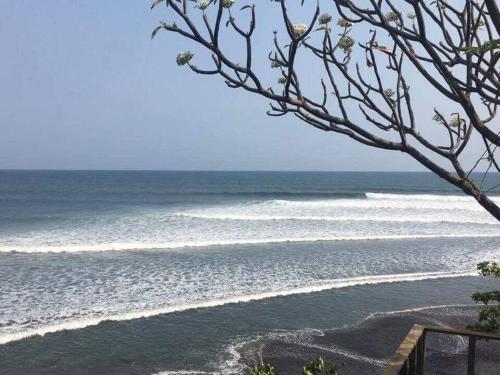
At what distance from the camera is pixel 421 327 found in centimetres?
340

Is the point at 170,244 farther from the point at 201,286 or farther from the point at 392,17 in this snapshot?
the point at 392,17

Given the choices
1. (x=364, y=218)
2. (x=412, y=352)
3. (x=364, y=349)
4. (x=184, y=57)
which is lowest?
(x=364, y=349)

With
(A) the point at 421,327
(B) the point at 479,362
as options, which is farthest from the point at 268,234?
(A) the point at 421,327

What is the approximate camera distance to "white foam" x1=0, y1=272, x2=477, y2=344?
28.7 feet

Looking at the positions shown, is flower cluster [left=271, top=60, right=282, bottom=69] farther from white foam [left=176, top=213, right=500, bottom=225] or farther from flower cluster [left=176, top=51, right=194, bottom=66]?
white foam [left=176, top=213, right=500, bottom=225]

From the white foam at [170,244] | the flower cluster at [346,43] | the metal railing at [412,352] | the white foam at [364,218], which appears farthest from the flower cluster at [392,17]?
the white foam at [364,218]

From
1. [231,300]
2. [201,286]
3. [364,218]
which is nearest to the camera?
[231,300]

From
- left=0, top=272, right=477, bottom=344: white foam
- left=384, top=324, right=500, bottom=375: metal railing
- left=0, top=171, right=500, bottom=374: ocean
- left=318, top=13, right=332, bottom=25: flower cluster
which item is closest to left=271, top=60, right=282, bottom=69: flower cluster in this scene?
left=318, top=13, right=332, bottom=25: flower cluster

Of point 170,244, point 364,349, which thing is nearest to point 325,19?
point 364,349

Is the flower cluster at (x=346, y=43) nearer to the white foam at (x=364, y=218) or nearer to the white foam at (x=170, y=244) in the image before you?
the white foam at (x=170, y=244)

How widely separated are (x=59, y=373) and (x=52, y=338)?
1506 mm

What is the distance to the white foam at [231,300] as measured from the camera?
28.7ft

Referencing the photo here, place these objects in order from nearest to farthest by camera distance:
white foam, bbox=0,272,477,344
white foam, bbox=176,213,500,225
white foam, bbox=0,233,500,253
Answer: white foam, bbox=0,272,477,344 < white foam, bbox=0,233,500,253 < white foam, bbox=176,213,500,225

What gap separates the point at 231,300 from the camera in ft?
35.8
